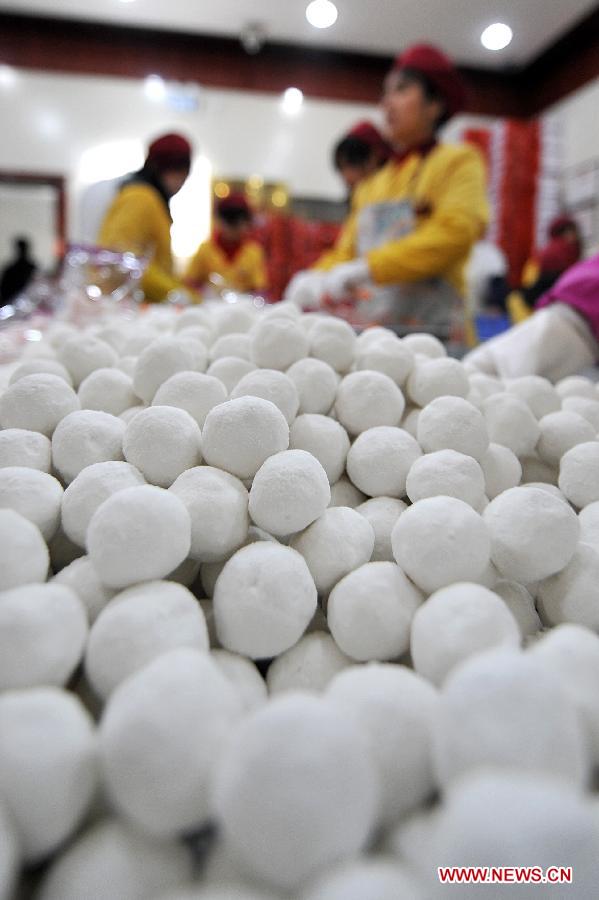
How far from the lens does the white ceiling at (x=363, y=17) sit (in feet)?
10.0

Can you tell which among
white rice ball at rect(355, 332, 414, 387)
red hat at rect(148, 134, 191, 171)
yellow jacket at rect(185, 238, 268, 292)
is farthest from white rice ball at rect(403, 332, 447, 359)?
yellow jacket at rect(185, 238, 268, 292)

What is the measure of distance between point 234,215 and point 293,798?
330 centimetres

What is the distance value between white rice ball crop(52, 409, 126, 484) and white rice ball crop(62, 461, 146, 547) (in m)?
0.04

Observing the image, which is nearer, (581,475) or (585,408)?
(581,475)

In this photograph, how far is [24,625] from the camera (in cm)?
34

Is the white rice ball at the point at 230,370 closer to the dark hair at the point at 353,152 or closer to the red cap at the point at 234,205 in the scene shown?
the dark hair at the point at 353,152

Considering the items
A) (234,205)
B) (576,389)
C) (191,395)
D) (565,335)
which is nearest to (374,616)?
(191,395)

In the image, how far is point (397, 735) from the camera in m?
0.30

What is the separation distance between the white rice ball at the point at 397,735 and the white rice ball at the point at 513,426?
0.34 meters

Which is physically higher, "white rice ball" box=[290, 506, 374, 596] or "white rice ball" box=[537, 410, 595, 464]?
"white rice ball" box=[537, 410, 595, 464]

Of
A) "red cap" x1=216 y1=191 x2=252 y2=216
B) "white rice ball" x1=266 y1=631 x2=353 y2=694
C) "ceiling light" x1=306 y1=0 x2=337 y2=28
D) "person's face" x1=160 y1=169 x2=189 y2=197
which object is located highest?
"ceiling light" x1=306 y1=0 x2=337 y2=28

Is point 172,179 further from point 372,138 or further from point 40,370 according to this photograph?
point 40,370

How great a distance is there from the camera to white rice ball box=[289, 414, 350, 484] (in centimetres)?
55

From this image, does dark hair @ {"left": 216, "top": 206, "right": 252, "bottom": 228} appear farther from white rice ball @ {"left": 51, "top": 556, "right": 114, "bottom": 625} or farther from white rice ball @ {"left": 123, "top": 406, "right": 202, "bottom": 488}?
white rice ball @ {"left": 51, "top": 556, "right": 114, "bottom": 625}
